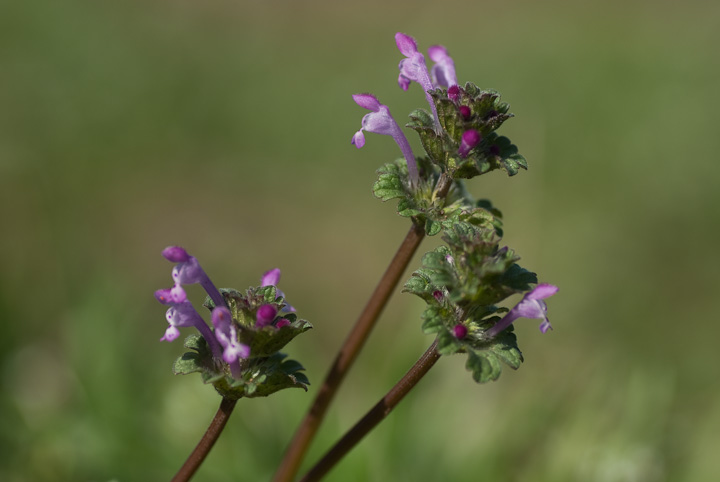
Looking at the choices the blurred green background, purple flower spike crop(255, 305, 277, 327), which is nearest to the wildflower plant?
purple flower spike crop(255, 305, 277, 327)

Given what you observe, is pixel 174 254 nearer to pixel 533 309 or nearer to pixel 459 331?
pixel 459 331

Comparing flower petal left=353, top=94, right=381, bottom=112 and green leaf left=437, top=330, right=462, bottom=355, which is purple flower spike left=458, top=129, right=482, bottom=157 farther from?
green leaf left=437, top=330, right=462, bottom=355

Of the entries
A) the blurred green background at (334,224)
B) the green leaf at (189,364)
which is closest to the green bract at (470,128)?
the green leaf at (189,364)

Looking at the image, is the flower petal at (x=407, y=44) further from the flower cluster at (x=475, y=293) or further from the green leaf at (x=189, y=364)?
the green leaf at (x=189, y=364)

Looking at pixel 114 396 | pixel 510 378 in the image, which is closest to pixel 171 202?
pixel 114 396

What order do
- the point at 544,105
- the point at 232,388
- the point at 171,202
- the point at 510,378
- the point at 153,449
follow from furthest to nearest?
the point at 544,105, the point at 171,202, the point at 510,378, the point at 153,449, the point at 232,388

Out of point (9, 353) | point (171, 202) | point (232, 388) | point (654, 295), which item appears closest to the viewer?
point (232, 388)

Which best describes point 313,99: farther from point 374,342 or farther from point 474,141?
point 474,141
